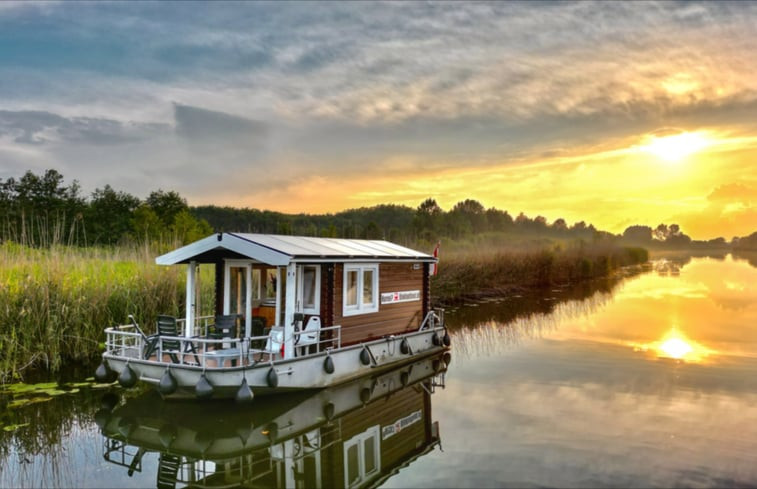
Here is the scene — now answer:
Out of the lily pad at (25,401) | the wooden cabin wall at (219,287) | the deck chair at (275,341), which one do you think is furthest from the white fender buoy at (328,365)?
the lily pad at (25,401)

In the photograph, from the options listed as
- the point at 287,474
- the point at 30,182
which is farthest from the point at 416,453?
the point at 30,182

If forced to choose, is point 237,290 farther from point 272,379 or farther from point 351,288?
→ point 272,379

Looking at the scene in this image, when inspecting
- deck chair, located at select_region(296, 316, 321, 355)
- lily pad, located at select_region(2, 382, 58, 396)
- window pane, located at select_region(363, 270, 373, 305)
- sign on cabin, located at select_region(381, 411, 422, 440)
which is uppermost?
window pane, located at select_region(363, 270, 373, 305)

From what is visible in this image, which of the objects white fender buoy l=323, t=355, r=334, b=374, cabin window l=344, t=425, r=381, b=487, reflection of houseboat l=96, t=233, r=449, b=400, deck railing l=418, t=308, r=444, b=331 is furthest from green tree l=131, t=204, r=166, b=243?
cabin window l=344, t=425, r=381, b=487

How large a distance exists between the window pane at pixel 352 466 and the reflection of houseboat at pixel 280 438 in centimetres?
2

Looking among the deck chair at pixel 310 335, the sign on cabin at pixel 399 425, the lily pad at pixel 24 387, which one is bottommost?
the sign on cabin at pixel 399 425

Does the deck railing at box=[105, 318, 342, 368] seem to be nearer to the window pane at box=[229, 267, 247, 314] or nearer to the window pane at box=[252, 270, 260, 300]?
the window pane at box=[229, 267, 247, 314]

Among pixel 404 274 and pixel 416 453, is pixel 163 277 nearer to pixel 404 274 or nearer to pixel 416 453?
pixel 404 274

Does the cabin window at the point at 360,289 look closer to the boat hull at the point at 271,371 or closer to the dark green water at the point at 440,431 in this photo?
the boat hull at the point at 271,371

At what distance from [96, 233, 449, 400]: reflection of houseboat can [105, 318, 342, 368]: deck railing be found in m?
0.03

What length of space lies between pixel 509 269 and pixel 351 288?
933 inches

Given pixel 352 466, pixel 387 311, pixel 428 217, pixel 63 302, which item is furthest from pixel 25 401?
pixel 428 217

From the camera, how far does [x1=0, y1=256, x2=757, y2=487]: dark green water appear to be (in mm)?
8047

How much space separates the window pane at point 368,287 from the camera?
45.9 ft
